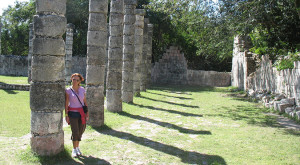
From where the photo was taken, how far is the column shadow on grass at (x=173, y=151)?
19.6ft

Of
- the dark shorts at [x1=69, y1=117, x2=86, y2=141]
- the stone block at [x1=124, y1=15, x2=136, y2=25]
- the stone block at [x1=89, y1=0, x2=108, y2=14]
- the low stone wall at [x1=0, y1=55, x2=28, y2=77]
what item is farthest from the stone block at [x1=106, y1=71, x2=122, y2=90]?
the low stone wall at [x1=0, y1=55, x2=28, y2=77]

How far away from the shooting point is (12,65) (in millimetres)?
30203

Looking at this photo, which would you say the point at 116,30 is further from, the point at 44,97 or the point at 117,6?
the point at 44,97

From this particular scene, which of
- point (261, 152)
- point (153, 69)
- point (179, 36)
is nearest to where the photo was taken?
point (261, 152)

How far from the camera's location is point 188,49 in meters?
32.5

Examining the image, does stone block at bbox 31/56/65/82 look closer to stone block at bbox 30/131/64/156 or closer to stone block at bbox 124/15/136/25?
stone block at bbox 30/131/64/156

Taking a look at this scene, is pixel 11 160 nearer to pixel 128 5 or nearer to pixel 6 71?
pixel 128 5

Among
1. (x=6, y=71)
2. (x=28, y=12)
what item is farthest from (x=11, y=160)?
(x=28, y=12)

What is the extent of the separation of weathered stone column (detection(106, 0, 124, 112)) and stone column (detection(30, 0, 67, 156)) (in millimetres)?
4984

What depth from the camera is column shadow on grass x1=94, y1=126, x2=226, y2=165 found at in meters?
5.96

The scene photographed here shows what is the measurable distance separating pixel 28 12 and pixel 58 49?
30393 millimetres

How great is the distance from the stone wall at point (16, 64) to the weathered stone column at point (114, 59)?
19.3 m

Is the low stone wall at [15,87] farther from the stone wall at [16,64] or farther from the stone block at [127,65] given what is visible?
the stone wall at [16,64]

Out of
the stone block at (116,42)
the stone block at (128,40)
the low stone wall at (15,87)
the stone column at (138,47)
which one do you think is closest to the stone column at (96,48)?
the stone block at (116,42)
